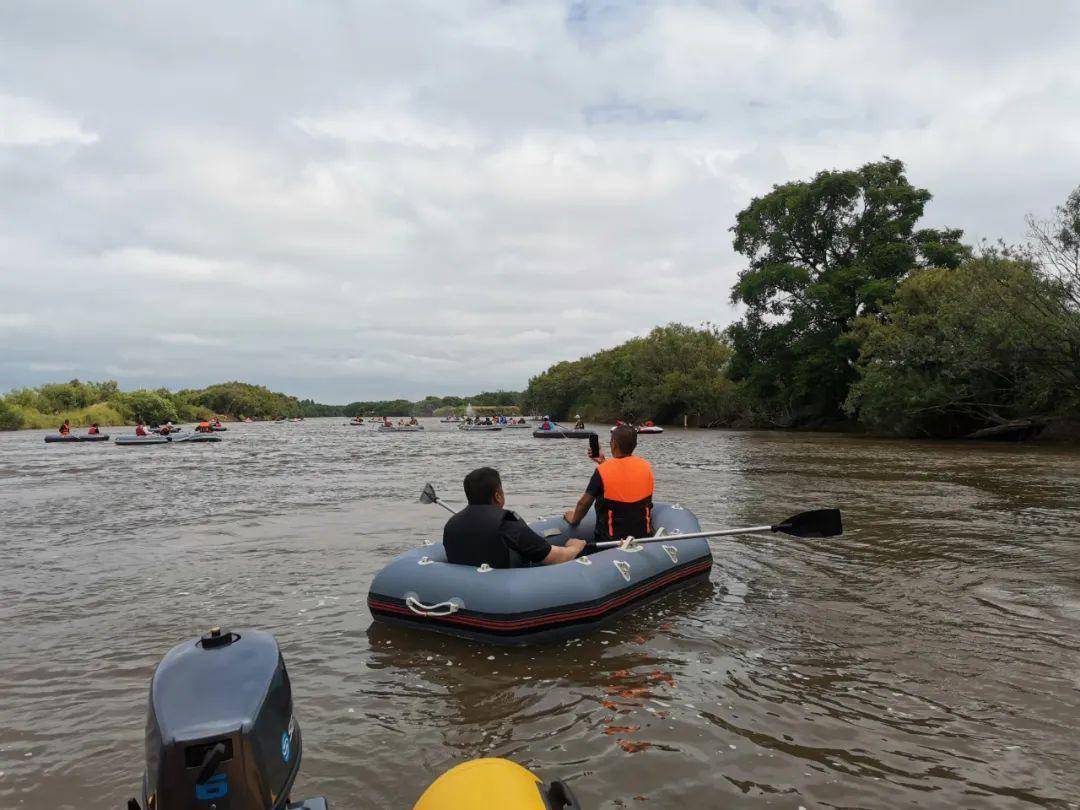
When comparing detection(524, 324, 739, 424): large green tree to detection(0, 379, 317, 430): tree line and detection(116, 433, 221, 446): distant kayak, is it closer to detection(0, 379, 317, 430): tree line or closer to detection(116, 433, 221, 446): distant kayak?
detection(116, 433, 221, 446): distant kayak

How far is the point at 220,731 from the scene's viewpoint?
196cm

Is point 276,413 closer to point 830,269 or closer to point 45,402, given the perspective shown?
point 45,402

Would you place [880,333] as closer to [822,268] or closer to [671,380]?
[822,268]

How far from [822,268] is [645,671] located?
36.5 m

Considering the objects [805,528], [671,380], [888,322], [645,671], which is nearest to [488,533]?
[645,671]

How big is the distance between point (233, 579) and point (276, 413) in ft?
486

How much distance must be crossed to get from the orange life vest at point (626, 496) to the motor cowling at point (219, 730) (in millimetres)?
4006

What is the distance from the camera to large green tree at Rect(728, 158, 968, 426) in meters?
33.4

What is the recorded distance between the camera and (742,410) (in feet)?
161

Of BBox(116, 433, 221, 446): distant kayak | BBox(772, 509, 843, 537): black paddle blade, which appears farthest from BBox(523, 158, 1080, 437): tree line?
BBox(116, 433, 221, 446): distant kayak

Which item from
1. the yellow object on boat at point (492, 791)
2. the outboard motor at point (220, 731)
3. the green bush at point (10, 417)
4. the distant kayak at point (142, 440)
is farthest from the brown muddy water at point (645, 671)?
the green bush at point (10, 417)

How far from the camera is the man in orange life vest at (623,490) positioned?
6016mm

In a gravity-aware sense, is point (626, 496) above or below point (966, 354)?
below

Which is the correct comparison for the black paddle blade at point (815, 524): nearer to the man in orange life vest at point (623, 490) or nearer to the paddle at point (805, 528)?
the paddle at point (805, 528)
